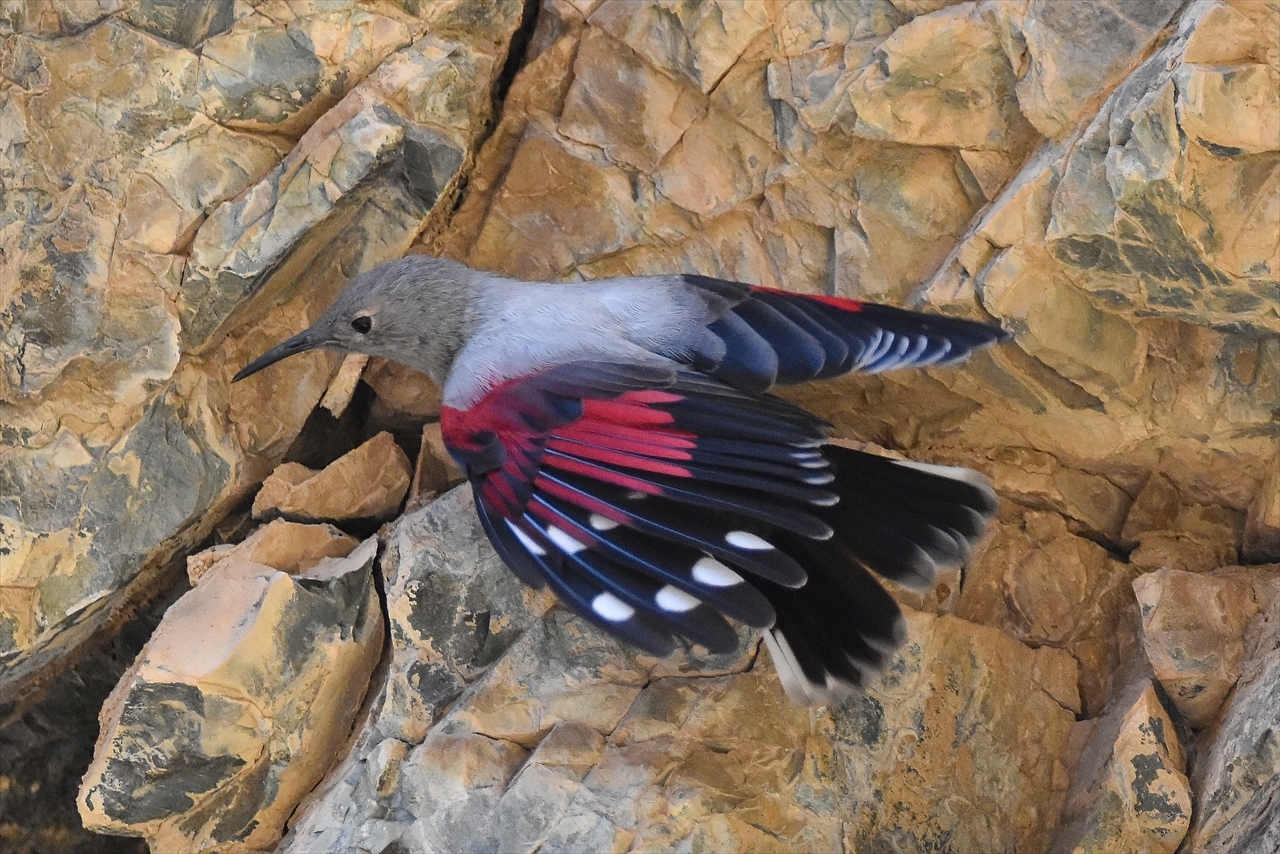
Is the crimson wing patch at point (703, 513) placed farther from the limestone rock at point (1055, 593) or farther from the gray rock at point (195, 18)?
the gray rock at point (195, 18)

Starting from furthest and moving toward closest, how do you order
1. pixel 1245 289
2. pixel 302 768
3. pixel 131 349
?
pixel 131 349 → pixel 302 768 → pixel 1245 289

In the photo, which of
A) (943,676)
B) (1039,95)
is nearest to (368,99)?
(1039,95)

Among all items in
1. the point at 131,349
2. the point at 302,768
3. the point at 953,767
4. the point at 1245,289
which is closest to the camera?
the point at 1245,289

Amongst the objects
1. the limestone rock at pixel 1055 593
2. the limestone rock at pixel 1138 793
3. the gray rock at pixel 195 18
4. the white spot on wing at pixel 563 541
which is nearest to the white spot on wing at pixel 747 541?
the white spot on wing at pixel 563 541

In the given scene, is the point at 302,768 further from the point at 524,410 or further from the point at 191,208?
the point at 191,208

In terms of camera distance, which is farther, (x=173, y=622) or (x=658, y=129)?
(x=658, y=129)

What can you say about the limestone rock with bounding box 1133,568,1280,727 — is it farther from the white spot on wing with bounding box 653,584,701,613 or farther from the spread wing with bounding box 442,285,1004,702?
the white spot on wing with bounding box 653,584,701,613
